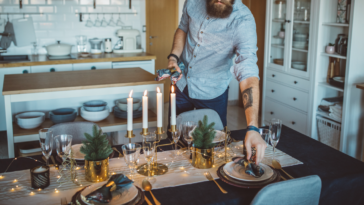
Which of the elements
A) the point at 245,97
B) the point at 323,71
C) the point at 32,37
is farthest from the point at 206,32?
the point at 32,37

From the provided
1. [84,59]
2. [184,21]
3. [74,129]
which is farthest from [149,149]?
[84,59]

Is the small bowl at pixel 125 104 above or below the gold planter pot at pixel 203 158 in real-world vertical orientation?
below

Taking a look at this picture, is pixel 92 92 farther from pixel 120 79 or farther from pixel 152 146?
pixel 152 146

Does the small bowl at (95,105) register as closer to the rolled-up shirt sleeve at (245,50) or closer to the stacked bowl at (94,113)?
the stacked bowl at (94,113)

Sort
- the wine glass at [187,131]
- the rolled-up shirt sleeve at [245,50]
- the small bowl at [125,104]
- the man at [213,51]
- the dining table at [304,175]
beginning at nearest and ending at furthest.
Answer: the dining table at [304,175]
the wine glass at [187,131]
the rolled-up shirt sleeve at [245,50]
the man at [213,51]
the small bowl at [125,104]

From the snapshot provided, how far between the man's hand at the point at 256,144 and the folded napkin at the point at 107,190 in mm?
526

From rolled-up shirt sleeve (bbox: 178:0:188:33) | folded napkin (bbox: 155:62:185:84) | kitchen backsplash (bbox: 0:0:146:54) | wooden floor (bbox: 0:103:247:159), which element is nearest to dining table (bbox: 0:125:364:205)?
folded napkin (bbox: 155:62:185:84)

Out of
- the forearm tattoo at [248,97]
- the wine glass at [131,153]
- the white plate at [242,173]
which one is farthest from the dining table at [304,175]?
the forearm tattoo at [248,97]

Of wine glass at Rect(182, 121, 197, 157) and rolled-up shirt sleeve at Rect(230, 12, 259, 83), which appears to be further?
rolled-up shirt sleeve at Rect(230, 12, 259, 83)

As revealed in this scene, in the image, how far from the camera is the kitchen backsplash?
4750 millimetres

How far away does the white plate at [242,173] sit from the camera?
1486 millimetres

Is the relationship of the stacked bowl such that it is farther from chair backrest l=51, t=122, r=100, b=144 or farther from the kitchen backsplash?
the kitchen backsplash

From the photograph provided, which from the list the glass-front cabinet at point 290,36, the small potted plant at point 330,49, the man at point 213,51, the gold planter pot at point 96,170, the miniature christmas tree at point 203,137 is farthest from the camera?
the glass-front cabinet at point 290,36

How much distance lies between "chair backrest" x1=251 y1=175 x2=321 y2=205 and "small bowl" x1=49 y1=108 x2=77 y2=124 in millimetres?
2056
